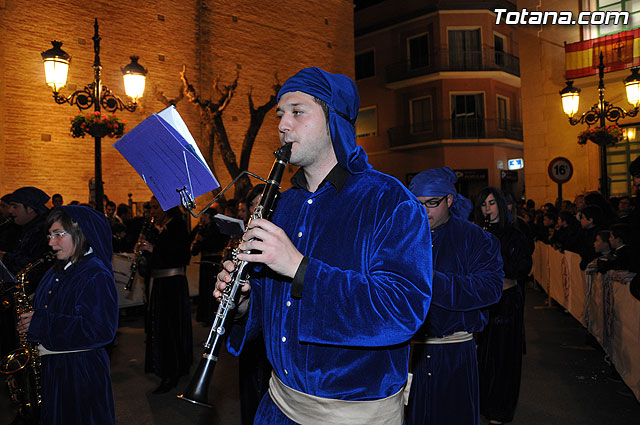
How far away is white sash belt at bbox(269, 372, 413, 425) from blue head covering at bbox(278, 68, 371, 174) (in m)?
0.95

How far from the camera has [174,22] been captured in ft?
65.9

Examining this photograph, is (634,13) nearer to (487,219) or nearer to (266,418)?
(487,219)

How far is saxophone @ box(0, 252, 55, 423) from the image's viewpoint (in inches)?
172

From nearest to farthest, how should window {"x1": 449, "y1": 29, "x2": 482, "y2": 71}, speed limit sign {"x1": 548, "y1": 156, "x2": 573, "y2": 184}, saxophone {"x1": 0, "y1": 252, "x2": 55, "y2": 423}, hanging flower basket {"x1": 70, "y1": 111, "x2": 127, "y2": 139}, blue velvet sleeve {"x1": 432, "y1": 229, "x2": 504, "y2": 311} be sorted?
blue velvet sleeve {"x1": 432, "y1": 229, "x2": 504, "y2": 311} < saxophone {"x1": 0, "y1": 252, "x2": 55, "y2": 423} < hanging flower basket {"x1": 70, "y1": 111, "x2": 127, "y2": 139} < speed limit sign {"x1": 548, "y1": 156, "x2": 573, "y2": 184} < window {"x1": 449, "y1": 29, "x2": 482, "y2": 71}

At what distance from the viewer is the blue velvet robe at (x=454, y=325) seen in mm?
3736

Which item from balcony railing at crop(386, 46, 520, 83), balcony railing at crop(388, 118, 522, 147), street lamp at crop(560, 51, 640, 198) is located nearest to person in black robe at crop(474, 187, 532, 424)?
street lamp at crop(560, 51, 640, 198)

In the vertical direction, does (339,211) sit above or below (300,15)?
below

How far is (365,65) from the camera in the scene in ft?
110

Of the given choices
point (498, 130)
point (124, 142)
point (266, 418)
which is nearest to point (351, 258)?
point (266, 418)

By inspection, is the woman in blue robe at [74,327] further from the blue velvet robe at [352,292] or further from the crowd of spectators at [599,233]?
the crowd of spectators at [599,233]

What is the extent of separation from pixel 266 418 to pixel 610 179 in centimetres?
1693

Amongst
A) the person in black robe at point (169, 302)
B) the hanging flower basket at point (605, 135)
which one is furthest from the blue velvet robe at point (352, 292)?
the hanging flower basket at point (605, 135)

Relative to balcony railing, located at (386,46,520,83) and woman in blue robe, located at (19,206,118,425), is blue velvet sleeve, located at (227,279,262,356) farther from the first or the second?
balcony railing, located at (386,46,520,83)

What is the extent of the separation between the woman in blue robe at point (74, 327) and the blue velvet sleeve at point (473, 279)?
2.41 metres
